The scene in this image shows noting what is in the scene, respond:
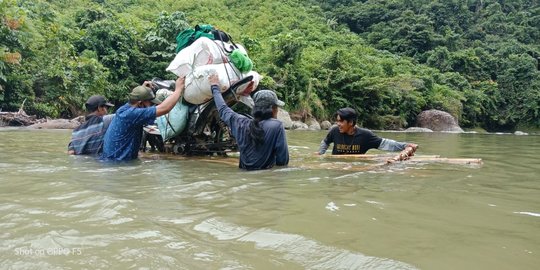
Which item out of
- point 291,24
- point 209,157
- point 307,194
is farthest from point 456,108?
point 307,194

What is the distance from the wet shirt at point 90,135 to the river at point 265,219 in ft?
3.41

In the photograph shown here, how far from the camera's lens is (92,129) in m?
6.16

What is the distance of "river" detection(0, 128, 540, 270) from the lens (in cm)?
211

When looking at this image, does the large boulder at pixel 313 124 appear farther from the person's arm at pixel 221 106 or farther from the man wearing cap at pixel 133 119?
the person's arm at pixel 221 106

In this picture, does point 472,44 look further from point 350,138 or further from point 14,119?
point 350,138

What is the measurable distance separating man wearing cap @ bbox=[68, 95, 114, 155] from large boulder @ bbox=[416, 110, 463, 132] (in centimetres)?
2387

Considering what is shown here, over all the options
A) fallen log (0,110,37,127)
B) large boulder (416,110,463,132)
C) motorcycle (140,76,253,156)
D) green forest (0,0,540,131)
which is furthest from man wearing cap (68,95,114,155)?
large boulder (416,110,463,132)

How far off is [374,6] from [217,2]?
1642 cm

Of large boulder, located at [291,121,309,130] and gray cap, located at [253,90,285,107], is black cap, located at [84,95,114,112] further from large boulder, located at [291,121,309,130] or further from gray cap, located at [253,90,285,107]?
large boulder, located at [291,121,309,130]

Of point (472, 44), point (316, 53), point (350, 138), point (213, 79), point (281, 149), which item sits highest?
point (472, 44)

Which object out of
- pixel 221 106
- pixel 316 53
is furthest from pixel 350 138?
pixel 316 53

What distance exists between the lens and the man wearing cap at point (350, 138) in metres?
6.28

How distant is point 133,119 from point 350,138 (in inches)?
118

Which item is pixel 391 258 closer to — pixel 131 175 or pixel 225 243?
pixel 225 243
